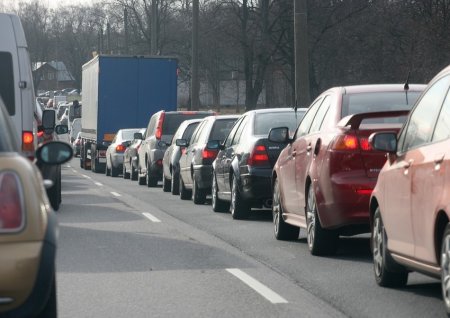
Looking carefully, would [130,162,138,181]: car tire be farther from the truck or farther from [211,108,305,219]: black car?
[211,108,305,219]: black car

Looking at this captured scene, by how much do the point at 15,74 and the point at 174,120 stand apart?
1290cm

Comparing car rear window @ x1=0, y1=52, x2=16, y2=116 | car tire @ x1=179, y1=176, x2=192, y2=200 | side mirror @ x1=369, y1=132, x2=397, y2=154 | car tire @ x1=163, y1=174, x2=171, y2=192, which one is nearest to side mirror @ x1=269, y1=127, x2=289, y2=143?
car rear window @ x1=0, y1=52, x2=16, y2=116

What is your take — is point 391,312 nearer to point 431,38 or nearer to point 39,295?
point 39,295

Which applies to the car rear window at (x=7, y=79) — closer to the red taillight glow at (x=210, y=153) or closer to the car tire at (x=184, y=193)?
the red taillight glow at (x=210, y=153)

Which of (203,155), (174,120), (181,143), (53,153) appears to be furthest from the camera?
(174,120)

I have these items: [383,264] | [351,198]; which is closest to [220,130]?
[351,198]

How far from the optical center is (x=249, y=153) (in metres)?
16.3

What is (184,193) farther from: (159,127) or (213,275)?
(213,275)

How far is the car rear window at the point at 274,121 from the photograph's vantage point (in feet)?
54.4

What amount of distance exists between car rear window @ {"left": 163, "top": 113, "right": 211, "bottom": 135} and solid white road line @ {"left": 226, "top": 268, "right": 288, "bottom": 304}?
16177 mm

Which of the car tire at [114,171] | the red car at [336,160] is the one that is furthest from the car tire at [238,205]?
the car tire at [114,171]

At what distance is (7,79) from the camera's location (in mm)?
14539

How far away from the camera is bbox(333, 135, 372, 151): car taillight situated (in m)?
10.9

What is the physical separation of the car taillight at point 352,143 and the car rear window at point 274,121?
5.49m
